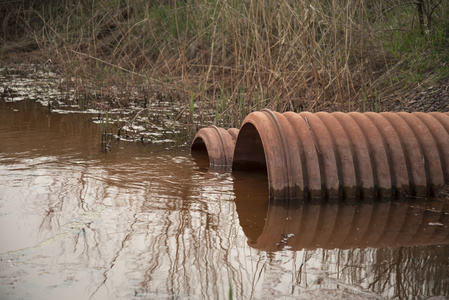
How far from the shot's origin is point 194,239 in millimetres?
2553

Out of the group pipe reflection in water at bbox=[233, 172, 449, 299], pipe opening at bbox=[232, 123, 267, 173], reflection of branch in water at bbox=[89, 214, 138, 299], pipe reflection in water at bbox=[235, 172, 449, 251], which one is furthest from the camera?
pipe opening at bbox=[232, 123, 267, 173]

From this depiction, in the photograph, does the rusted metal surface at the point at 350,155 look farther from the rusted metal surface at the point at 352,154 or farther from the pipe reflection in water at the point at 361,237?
the pipe reflection in water at the point at 361,237

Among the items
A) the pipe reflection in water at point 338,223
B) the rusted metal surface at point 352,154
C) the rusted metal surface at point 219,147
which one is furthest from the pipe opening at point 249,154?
the pipe reflection in water at point 338,223

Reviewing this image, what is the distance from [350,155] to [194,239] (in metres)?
1.23

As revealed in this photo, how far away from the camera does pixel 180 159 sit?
14.4 feet

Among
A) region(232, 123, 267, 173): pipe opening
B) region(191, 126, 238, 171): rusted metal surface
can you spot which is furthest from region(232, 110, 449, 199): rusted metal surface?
region(191, 126, 238, 171): rusted metal surface

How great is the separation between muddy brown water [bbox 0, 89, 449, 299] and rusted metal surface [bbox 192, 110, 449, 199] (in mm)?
114

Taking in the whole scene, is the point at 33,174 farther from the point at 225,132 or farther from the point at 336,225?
the point at 336,225

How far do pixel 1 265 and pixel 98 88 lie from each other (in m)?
5.11

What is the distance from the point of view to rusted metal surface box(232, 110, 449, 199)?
10.5 ft

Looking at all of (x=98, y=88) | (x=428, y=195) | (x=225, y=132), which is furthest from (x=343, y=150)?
(x=98, y=88)

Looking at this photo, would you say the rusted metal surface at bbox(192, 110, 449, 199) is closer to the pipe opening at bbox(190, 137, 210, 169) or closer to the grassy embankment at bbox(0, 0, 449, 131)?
the pipe opening at bbox(190, 137, 210, 169)

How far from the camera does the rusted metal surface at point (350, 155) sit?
321 centimetres

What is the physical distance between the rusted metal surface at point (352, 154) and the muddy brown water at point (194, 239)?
11 centimetres
